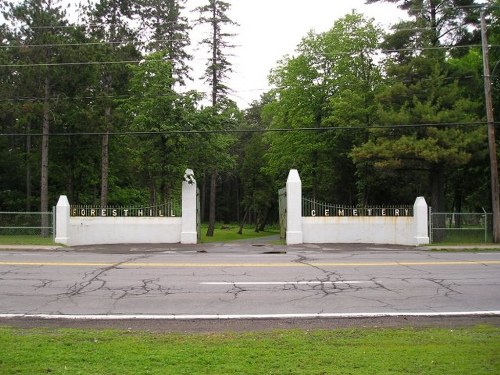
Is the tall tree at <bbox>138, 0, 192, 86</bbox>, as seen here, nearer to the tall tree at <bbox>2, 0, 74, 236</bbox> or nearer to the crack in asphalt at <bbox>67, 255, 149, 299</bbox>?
the tall tree at <bbox>2, 0, 74, 236</bbox>

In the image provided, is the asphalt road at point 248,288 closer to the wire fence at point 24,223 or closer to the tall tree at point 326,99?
the wire fence at point 24,223

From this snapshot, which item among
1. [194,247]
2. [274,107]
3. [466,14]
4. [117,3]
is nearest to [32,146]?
[117,3]

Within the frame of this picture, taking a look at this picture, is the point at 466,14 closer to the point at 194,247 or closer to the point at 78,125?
the point at 194,247

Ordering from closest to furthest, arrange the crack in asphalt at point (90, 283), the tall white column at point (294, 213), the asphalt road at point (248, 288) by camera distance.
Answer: the asphalt road at point (248, 288) → the crack in asphalt at point (90, 283) → the tall white column at point (294, 213)

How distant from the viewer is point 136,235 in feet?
73.8

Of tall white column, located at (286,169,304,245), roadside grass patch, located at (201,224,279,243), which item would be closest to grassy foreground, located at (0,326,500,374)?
tall white column, located at (286,169,304,245)

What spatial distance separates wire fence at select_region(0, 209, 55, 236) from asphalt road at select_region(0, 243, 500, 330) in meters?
6.42

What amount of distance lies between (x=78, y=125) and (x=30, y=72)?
4.81m

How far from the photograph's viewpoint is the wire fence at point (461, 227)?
75.7 ft

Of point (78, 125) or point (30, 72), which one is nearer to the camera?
point (30, 72)

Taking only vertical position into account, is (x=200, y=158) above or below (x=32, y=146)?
below

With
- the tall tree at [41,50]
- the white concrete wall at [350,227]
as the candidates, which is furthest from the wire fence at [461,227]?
the tall tree at [41,50]

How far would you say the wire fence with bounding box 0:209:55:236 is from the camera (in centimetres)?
2288

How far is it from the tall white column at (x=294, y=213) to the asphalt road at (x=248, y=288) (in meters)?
4.99
